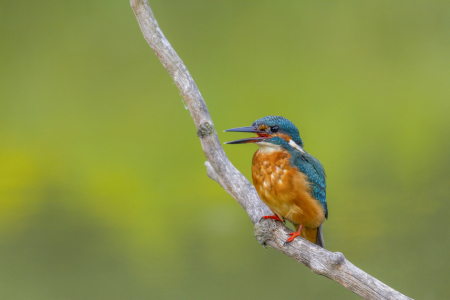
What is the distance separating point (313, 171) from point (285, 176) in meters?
0.15

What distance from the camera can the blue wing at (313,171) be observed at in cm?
196

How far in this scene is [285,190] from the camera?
1915 mm

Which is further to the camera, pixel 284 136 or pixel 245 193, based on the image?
pixel 245 193

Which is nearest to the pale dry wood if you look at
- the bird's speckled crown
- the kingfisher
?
the kingfisher

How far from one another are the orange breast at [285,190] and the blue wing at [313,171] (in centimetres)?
3

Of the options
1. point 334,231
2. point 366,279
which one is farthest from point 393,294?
point 334,231

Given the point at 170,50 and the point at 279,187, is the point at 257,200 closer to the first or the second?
the point at 279,187

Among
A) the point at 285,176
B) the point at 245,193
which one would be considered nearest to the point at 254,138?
the point at 285,176

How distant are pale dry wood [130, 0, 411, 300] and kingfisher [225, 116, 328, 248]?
7cm

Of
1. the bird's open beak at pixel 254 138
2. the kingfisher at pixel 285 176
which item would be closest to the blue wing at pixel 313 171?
the kingfisher at pixel 285 176

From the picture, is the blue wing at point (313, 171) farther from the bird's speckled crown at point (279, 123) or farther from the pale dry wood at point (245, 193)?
the pale dry wood at point (245, 193)

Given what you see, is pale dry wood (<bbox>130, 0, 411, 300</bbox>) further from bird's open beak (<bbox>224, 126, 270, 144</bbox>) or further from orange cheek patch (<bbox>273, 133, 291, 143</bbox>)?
orange cheek patch (<bbox>273, 133, 291, 143</bbox>)

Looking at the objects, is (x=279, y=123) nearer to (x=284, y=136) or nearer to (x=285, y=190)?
(x=284, y=136)

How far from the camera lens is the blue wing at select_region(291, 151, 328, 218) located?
1.96 meters
